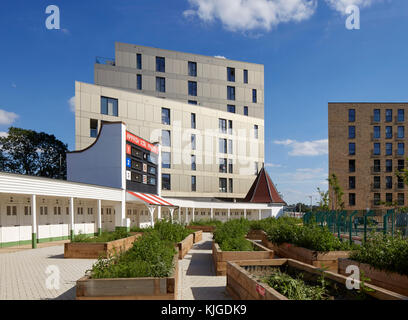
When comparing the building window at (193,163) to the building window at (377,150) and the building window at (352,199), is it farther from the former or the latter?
the building window at (377,150)

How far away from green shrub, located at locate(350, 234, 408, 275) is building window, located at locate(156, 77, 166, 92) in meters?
46.9

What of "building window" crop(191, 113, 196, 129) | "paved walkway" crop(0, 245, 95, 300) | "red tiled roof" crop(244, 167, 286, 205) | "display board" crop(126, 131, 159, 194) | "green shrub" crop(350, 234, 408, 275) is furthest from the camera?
"red tiled roof" crop(244, 167, 286, 205)

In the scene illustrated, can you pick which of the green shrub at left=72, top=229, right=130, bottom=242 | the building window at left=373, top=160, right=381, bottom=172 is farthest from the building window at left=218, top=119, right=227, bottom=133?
the green shrub at left=72, top=229, right=130, bottom=242

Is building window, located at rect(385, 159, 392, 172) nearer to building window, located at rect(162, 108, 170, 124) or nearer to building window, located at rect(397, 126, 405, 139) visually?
building window, located at rect(397, 126, 405, 139)

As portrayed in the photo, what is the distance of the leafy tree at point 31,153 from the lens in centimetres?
5609

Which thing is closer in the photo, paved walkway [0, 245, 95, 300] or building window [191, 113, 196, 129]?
paved walkway [0, 245, 95, 300]

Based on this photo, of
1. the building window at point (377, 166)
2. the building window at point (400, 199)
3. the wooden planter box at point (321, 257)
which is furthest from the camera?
the building window at point (377, 166)

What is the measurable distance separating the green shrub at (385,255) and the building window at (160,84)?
4693cm

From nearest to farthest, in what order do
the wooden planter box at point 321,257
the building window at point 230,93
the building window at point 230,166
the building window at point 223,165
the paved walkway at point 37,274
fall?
the paved walkway at point 37,274 → the wooden planter box at point 321,257 → the building window at point 223,165 → the building window at point 230,166 → the building window at point 230,93

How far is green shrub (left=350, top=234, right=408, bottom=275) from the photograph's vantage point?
7367 mm

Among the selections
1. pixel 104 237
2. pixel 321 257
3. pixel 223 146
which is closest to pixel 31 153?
pixel 223 146

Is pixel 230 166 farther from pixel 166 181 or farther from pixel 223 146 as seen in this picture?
pixel 166 181

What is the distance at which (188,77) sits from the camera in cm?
5412

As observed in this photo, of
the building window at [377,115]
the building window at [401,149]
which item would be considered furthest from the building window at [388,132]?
the building window at [401,149]
